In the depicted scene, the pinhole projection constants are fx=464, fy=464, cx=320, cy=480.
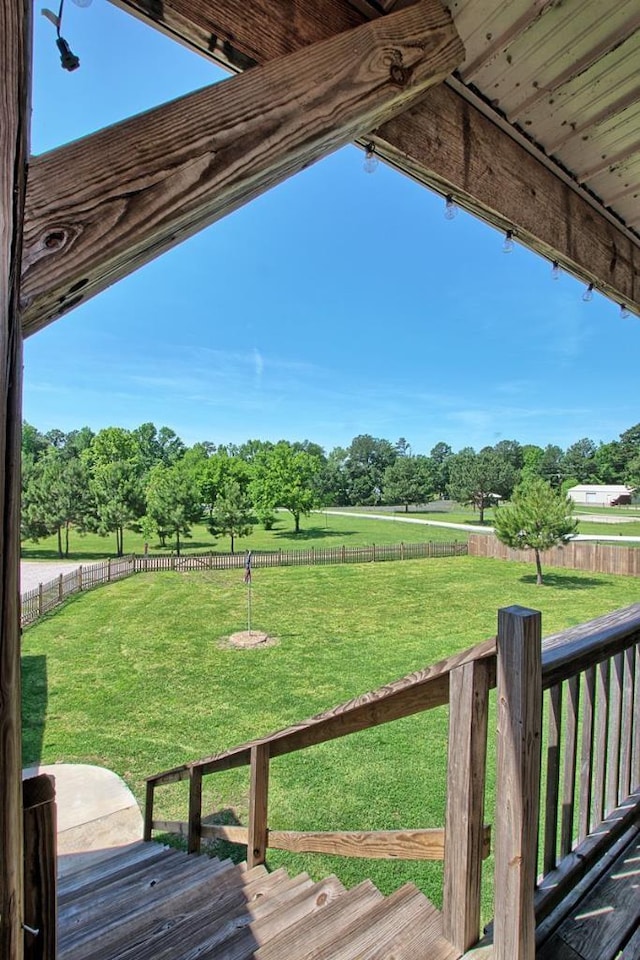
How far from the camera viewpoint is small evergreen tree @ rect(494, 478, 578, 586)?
15.6m

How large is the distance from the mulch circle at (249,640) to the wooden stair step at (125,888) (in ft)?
23.2

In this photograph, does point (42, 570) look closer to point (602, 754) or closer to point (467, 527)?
point (602, 754)

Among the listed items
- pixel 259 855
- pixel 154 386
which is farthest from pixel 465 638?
pixel 154 386

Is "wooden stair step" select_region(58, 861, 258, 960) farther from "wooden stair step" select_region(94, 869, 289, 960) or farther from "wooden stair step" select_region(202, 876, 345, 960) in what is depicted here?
"wooden stair step" select_region(202, 876, 345, 960)

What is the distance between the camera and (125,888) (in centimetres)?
201

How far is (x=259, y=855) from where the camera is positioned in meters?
1.91

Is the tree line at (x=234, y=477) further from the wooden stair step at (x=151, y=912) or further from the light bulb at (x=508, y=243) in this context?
the light bulb at (x=508, y=243)

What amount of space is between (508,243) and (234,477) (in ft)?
92.5

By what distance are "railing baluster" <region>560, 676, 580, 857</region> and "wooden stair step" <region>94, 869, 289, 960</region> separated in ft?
3.38

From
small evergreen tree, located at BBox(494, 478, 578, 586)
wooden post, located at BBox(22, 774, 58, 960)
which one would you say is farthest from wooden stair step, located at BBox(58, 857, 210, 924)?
small evergreen tree, located at BBox(494, 478, 578, 586)

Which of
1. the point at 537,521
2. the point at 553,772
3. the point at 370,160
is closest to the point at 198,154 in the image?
the point at 370,160

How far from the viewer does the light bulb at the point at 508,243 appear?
1.34m

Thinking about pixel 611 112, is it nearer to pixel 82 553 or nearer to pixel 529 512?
pixel 529 512

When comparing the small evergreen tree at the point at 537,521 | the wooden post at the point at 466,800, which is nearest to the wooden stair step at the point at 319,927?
the wooden post at the point at 466,800
